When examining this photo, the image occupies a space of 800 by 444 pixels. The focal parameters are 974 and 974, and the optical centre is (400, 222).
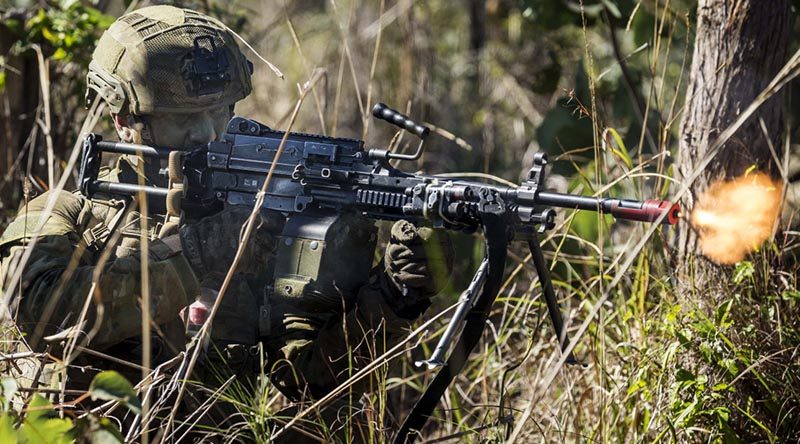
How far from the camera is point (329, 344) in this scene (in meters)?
3.54

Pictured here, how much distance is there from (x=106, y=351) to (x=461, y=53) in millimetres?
6222

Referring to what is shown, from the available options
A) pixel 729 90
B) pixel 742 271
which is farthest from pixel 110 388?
pixel 729 90

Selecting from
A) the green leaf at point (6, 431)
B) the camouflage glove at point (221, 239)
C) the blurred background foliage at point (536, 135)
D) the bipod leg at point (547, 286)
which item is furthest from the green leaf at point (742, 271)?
the green leaf at point (6, 431)

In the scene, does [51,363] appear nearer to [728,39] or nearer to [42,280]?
[42,280]

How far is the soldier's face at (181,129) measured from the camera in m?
3.64

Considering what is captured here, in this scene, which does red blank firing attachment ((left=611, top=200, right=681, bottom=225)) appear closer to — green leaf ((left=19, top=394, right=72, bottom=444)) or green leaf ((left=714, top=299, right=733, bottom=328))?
green leaf ((left=714, top=299, right=733, bottom=328))

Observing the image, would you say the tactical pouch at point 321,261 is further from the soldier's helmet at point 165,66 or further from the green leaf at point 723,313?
the green leaf at point 723,313

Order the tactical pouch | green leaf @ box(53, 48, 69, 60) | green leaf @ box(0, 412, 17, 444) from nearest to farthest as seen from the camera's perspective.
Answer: green leaf @ box(0, 412, 17, 444)
the tactical pouch
green leaf @ box(53, 48, 69, 60)

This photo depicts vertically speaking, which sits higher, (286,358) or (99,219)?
(99,219)

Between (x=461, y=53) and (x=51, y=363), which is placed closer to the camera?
(x=51, y=363)

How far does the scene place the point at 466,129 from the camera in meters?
8.33

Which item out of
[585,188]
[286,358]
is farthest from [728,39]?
[286,358]

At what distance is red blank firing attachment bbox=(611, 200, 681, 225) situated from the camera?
2.81m

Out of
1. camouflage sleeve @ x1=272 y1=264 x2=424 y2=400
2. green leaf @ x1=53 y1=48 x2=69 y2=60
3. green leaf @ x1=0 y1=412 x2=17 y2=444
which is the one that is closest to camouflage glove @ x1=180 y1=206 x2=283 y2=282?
camouflage sleeve @ x1=272 y1=264 x2=424 y2=400
